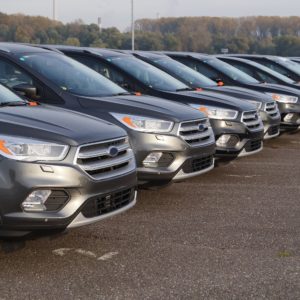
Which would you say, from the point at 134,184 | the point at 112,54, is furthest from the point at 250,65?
the point at 134,184

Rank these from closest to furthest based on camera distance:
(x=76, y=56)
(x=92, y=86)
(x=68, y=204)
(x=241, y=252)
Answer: (x=68, y=204) < (x=241, y=252) < (x=92, y=86) < (x=76, y=56)

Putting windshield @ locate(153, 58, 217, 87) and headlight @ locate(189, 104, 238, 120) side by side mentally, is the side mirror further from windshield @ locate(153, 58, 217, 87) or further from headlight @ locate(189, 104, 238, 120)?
windshield @ locate(153, 58, 217, 87)

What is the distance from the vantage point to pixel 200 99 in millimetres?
8953

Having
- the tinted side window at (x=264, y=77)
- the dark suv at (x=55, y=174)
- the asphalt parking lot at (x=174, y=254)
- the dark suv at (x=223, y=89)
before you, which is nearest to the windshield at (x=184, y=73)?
the dark suv at (x=223, y=89)

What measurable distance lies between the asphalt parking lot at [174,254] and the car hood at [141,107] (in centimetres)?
95

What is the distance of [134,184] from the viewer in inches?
210

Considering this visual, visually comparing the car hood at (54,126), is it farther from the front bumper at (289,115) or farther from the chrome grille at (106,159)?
the front bumper at (289,115)

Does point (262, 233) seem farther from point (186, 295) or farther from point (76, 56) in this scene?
point (76, 56)

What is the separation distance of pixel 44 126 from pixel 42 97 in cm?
208

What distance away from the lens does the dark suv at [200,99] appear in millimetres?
8672

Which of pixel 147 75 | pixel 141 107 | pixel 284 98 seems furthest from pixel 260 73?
pixel 141 107

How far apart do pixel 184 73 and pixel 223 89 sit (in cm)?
79

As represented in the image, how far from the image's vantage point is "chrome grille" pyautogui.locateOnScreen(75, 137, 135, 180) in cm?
477

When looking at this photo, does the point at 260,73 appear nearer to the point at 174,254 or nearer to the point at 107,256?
the point at 174,254
